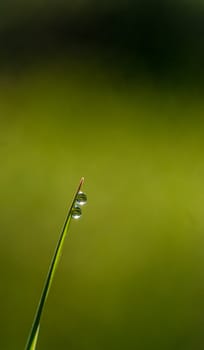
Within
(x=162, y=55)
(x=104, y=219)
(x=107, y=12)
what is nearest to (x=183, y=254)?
(x=104, y=219)

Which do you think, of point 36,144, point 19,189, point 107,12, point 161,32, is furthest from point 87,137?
point 107,12

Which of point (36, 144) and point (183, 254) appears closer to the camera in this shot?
point (183, 254)

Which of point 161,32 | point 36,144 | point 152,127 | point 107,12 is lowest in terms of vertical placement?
point 36,144

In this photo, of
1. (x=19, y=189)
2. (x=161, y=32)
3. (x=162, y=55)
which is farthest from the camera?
(x=161, y=32)

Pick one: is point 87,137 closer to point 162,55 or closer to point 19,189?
point 19,189

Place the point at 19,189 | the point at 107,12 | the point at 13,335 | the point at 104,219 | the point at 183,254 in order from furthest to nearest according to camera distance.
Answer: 1. the point at 107,12
2. the point at 19,189
3. the point at 104,219
4. the point at 183,254
5. the point at 13,335

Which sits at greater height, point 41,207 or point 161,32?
point 161,32
